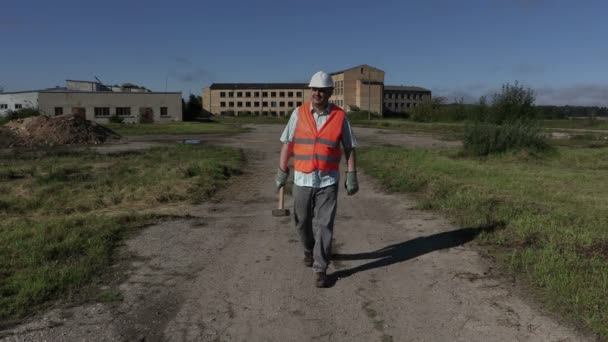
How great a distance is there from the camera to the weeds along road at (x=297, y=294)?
364 cm

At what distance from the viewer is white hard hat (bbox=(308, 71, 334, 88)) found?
4716mm

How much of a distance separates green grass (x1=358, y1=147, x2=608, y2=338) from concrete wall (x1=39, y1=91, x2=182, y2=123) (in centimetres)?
5210

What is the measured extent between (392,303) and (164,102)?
206 ft

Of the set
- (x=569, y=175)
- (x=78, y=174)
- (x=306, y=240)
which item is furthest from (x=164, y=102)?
(x=306, y=240)

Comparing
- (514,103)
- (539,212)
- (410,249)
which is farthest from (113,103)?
(410,249)

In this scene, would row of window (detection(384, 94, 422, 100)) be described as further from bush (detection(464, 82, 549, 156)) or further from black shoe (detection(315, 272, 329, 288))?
black shoe (detection(315, 272, 329, 288))

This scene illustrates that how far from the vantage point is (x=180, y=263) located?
17.7ft

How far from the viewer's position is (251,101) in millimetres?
124438

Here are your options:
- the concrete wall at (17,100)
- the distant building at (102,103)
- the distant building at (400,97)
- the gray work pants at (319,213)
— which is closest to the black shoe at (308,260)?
the gray work pants at (319,213)

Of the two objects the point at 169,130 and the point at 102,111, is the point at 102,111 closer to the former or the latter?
the point at 102,111

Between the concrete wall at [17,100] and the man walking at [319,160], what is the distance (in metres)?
62.3

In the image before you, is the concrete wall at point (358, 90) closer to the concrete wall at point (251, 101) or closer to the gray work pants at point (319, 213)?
the concrete wall at point (251, 101)

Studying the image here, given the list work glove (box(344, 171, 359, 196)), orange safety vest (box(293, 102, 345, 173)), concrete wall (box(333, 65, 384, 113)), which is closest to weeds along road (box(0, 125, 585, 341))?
work glove (box(344, 171, 359, 196))

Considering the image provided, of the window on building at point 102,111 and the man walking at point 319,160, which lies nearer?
the man walking at point 319,160
